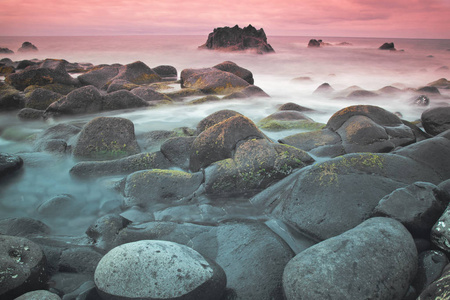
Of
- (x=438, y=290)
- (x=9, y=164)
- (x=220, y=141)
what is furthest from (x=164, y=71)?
(x=438, y=290)

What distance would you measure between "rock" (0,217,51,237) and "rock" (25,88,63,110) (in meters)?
6.57

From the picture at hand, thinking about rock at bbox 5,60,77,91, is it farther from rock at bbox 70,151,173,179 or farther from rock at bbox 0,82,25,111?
rock at bbox 70,151,173,179

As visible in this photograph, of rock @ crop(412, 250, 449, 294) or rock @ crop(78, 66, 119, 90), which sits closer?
rock @ crop(412, 250, 449, 294)

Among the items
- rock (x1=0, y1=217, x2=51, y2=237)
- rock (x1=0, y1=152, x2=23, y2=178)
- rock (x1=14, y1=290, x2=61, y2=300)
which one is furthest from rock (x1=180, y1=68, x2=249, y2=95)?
rock (x1=14, y1=290, x2=61, y2=300)

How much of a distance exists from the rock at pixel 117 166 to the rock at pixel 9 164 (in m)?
0.91

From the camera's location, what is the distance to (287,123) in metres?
7.21

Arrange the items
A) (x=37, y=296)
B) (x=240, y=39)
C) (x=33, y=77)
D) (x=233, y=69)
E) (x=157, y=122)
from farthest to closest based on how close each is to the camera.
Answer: (x=240, y=39), (x=233, y=69), (x=33, y=77), (x=157, y=122), (x=37, y=296)

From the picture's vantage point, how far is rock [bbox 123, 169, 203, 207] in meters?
A: 3.85

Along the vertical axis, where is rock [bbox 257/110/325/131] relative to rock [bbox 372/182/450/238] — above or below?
below

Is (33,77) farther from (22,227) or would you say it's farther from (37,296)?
(37,296)

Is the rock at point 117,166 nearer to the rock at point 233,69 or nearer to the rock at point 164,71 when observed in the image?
the rock at point 233,69

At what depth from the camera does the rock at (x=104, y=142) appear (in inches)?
211

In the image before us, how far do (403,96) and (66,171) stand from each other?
37.0ft

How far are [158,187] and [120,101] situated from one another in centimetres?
545
